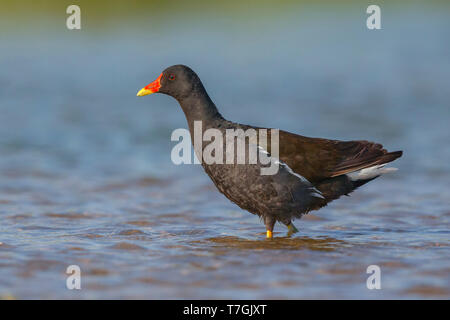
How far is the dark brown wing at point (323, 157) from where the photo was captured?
23.7 feet

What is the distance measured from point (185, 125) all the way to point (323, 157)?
23.9ft

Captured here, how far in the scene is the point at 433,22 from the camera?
24.7m

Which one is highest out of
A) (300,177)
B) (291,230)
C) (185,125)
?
(185,125)

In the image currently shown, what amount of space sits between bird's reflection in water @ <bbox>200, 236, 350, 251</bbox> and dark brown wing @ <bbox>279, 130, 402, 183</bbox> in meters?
0.64

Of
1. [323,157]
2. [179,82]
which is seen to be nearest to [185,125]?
[179,82]

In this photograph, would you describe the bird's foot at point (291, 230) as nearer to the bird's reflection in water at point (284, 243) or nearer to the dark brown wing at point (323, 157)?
the bird's reflection in water at point (284, 243)

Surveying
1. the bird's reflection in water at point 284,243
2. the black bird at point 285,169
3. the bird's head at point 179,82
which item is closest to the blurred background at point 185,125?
the bird's reflection in water at point 284,243

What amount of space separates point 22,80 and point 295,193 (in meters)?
12.9

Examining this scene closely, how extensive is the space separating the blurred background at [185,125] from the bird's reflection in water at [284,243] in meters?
0.05

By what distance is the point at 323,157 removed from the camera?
734cm

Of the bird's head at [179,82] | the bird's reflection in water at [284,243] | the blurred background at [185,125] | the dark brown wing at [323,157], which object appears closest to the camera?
the blurred background at [185,125]

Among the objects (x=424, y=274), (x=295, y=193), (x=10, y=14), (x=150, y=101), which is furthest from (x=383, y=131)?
(x=10, y=14)

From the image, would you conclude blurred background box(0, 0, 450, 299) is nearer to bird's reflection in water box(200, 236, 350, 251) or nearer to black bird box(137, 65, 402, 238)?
bird's reflection in water box(200, 236, 350, 251)

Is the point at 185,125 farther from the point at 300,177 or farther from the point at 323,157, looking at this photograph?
the point at 300,177
